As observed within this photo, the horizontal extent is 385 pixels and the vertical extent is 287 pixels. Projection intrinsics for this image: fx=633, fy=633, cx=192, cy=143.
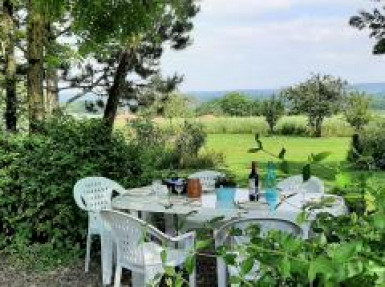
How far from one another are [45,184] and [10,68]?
564cm

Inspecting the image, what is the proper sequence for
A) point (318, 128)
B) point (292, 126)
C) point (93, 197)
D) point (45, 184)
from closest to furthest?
point (93, 197) < point (45, 184) < point (318, 128) < point (292, 126)

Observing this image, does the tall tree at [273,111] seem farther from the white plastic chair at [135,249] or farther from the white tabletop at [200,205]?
the white plastic chair at [135,249]

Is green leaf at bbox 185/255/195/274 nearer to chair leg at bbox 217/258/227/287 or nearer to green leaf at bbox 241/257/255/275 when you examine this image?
green leaf at bbox 241/257/255/275

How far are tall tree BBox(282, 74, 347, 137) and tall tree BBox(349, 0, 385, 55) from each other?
12487 millimetres

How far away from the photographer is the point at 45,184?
20.6 ft

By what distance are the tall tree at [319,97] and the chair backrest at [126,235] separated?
21.1 m

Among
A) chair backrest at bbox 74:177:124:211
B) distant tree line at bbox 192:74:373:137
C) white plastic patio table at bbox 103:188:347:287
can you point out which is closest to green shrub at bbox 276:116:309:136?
distant tree line at bbox 192:74:373:137

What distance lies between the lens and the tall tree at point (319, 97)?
25.1m

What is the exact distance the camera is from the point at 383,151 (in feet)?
48.0

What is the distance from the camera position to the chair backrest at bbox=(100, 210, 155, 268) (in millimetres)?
4423

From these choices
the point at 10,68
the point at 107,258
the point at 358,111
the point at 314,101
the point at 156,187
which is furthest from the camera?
the point at 314,101

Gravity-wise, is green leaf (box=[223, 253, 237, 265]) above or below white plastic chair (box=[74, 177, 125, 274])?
above

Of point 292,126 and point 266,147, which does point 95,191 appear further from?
point 292,126

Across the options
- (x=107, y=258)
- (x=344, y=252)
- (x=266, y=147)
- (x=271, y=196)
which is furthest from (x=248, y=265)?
(x=266, y=147)
